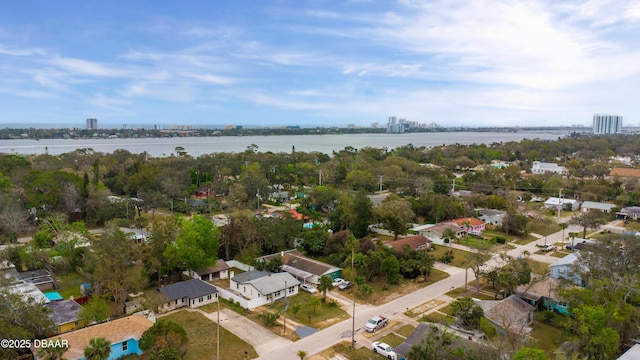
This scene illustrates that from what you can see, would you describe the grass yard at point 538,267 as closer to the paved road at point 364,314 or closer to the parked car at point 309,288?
the paved road at point 364,314

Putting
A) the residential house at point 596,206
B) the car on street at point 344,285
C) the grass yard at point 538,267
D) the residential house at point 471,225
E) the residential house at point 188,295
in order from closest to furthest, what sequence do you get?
the residential house at point 188,295
the grass yard at point 538,267
the car on street at point 344,285
the residential house at point 471,225
the residential house at point 596,206

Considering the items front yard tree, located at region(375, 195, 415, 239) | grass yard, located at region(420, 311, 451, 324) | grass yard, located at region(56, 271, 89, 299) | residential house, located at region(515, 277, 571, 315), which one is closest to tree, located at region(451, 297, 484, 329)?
grass yard, located at region(420, 311, 451, 324)

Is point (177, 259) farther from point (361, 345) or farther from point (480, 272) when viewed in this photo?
point (480, 272)

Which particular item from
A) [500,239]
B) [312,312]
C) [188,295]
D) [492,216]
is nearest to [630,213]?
[492,216]

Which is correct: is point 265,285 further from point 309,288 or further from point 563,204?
point 563,204

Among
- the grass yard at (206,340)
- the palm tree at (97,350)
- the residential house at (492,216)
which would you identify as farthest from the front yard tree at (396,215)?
the palm tree at (97,350)

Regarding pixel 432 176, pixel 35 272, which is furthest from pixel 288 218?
pixel 432 176
